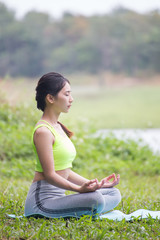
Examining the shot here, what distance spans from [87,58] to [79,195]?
12.7 metres

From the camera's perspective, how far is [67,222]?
96.9 inches

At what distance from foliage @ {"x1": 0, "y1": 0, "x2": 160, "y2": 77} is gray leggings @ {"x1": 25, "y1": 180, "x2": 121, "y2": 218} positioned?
38.9ft

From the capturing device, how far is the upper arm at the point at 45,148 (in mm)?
2449

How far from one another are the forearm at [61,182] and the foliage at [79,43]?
12.0 m

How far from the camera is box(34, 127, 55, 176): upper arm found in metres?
2.45

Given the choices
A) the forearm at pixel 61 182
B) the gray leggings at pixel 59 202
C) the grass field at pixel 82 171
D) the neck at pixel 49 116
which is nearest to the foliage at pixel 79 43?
the grass field at pixel 82 171

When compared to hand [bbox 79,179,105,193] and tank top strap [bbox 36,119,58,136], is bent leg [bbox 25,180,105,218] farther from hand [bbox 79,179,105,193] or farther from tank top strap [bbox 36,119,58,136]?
tank top strap [bbox 36,119,58,136]

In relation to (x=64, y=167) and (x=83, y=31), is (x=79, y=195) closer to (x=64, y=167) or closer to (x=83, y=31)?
(x=64, y=167)

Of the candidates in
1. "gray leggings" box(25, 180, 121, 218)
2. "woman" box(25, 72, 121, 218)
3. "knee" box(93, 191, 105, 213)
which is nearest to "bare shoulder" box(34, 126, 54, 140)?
"woman" box(25, 72, 121, 218)

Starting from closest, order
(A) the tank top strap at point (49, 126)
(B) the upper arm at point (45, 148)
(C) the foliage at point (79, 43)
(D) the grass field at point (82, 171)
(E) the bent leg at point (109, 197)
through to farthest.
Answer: (D) the grass field at point (82, 171), (B) the upper arm at point (45, 148), (A) the tank top strap at point (49, 126), (E) the bent leg at point (109, 197), (C) the foliage at point (79, 43)

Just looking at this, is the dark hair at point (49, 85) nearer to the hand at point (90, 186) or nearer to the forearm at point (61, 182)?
the forearm at point (61, 182)

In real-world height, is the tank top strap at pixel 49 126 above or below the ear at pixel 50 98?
below

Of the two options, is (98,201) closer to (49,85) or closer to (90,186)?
(90,186)

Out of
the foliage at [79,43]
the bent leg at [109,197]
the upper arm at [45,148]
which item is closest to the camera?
the upper arm at [45,148]
